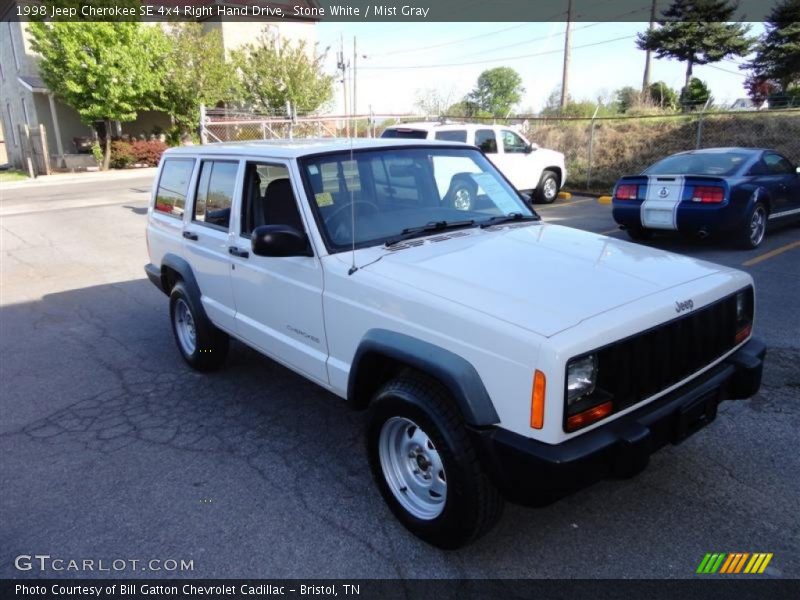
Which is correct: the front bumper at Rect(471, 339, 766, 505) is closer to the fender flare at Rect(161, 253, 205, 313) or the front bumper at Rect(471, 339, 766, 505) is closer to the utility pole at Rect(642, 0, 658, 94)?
the fender flare at Rect(161, 253, 205, 313)

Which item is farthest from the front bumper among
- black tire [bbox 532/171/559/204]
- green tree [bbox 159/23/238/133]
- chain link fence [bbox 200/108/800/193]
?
green tree [bbox 159/23/238/133]

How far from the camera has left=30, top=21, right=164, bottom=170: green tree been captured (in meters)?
23.9

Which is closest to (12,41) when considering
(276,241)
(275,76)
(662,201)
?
(275,76)

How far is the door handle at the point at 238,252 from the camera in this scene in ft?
12.9

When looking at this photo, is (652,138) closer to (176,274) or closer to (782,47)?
(176,274)

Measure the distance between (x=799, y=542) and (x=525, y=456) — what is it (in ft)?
5.13

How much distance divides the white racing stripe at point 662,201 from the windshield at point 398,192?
5.05 metres

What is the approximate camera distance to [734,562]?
269cm

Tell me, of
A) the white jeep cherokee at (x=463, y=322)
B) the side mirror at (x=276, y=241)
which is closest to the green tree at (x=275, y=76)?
the white jeep cherokee at (x=463, y=322)

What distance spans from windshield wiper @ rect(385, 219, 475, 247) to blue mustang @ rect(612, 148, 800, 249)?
18.7 ft

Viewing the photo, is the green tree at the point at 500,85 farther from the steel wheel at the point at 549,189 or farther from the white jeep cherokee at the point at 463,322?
the white jeep cherokee at the point at 463,322

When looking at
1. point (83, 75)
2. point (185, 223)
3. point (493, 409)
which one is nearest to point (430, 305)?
point (493, 409)

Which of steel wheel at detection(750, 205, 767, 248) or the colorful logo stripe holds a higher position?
steel wheel at detection(750, 205, 767, 248)

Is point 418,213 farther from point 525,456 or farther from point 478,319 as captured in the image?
point 525,456
